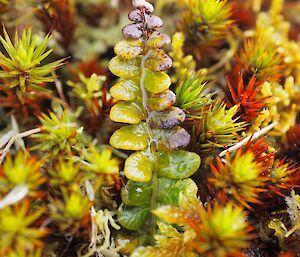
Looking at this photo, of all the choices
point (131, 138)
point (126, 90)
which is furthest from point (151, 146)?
point (126, 90)

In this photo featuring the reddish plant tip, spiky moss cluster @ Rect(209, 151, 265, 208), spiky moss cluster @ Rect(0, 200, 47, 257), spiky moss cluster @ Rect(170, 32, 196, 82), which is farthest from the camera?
spiky moss cluster @ Rect(170, 32, 196, 82)

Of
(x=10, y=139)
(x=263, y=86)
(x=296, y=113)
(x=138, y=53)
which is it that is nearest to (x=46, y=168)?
(x=10, y=139)

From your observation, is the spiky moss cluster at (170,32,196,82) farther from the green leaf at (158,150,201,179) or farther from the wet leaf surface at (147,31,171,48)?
the green leaf at (158,150,201,179)

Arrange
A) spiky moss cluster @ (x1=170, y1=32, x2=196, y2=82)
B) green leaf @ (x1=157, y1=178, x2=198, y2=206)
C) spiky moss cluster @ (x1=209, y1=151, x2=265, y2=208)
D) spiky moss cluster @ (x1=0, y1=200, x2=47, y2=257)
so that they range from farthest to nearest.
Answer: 1. spiky moss cluster @ (x1=170, y1=32, x2=196, y2=82)
2. green leaf @ (x1=157, y1=178, x2=198, y2=206)
3. spiky moss cluster @ (x1=209, y1=151, x2=265, y2=208)
4. spiky moss cluster @ (x1=0, y1=200, x2=47, y2=257)

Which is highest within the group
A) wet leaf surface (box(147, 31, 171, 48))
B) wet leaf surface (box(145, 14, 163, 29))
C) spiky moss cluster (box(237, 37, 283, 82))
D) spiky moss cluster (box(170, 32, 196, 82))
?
wet leaf surface (box(145, 14, 163, 29))

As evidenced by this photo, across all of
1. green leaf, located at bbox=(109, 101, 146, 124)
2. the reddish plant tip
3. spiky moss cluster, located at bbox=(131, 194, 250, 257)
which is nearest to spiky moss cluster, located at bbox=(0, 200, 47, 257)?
spiky moss cluster, located at bbox=(131, 194, 250, 257)

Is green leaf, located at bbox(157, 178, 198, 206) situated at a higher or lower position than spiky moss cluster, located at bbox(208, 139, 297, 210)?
lower

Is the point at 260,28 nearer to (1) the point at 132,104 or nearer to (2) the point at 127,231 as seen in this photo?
(1) the point at 132,104

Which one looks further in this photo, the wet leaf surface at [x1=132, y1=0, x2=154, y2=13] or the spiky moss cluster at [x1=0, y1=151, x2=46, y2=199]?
the wet leaf surface at [x1=132, y1=0, x2=154, y2=13]
